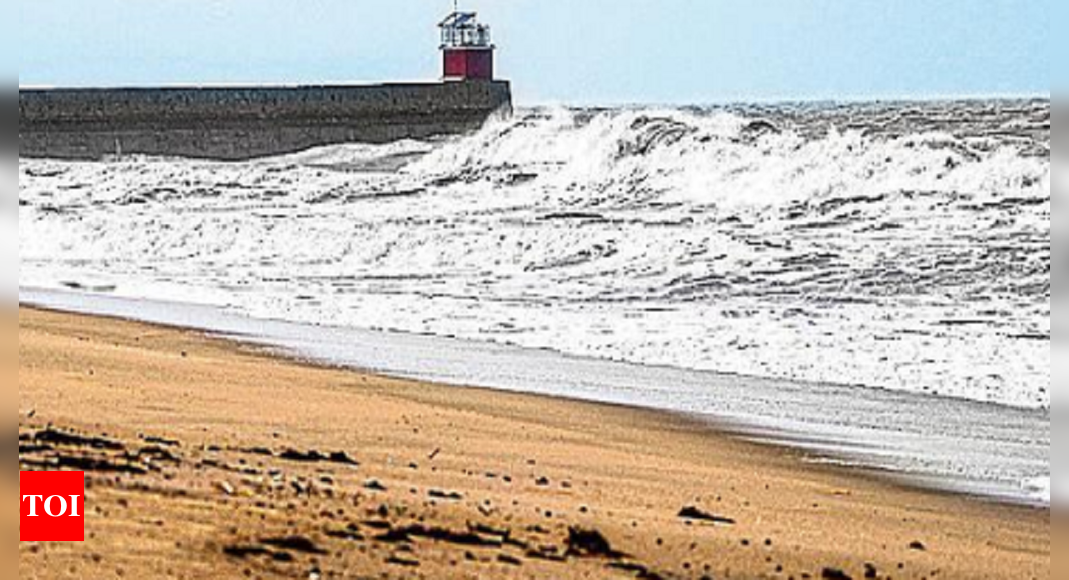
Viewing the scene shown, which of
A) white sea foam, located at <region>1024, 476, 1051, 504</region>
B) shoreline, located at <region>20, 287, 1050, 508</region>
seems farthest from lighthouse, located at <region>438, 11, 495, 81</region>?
white sea foam, located at <region>1024, 476, 1051, 504</region>

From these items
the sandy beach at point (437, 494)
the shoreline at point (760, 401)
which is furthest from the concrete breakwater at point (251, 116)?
the sandy beach at point (437, 494)

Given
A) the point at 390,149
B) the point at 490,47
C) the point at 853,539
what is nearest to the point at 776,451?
the point at 853,539

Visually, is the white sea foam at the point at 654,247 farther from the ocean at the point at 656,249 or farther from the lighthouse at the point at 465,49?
the lighthouse at the point at 465,49

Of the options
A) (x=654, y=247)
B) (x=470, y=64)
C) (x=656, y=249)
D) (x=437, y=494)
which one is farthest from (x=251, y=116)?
(x=437, y=494)

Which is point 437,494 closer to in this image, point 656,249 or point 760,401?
point 760,401

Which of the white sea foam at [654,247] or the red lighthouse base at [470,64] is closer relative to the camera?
the white sea foam at [654,247]

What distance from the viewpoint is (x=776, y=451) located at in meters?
8.42

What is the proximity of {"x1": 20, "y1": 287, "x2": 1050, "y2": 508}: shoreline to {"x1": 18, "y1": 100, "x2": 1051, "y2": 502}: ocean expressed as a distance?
0.62 feet

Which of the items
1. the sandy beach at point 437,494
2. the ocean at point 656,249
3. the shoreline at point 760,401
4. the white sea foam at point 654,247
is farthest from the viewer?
the white sea foam at point 654,247

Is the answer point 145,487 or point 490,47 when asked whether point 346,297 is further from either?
point 490,47

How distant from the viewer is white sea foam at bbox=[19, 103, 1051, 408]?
12.0 metres

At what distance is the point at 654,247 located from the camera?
18.0 meters

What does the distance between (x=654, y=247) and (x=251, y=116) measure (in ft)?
104

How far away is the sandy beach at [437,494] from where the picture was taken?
489 cm
